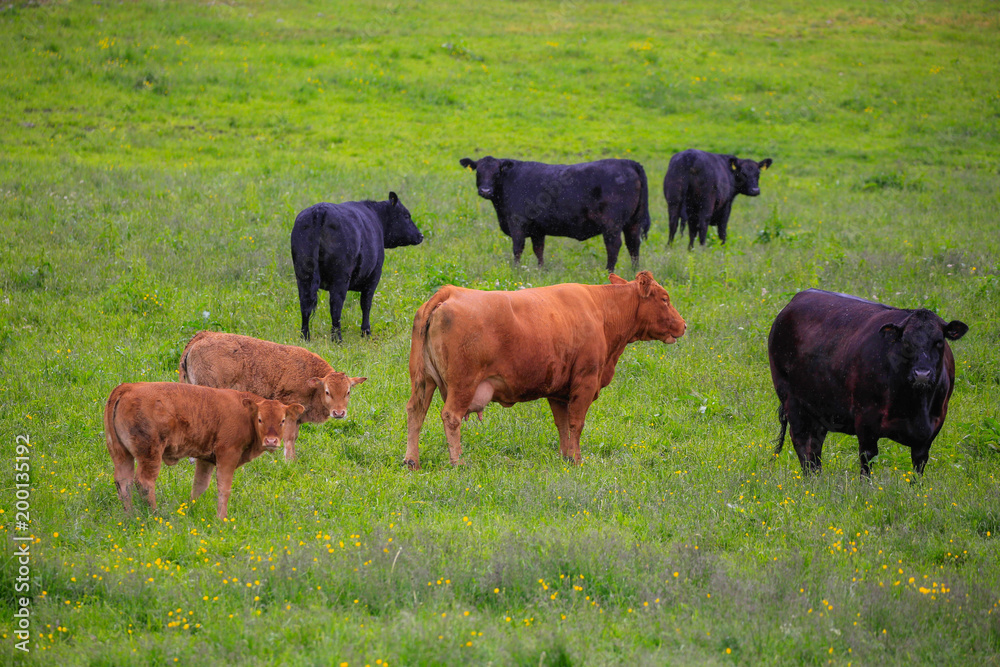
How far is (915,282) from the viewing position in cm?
1312

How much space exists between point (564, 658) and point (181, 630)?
2.14 meters

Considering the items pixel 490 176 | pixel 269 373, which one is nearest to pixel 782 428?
pixel 269 373

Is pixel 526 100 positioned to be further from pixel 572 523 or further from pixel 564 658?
pixel 564 658

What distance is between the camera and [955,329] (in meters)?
6.97

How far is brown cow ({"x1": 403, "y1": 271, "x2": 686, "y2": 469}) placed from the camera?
7496 mm

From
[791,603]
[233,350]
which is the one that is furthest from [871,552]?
[233,350]

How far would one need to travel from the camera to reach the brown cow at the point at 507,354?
7496 millimetres

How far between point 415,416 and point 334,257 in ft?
13.2

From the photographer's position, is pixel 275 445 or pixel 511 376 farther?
pixel 511 376

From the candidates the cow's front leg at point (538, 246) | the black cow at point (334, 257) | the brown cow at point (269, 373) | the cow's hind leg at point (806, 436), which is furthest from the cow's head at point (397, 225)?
the cow's hind leg at point (806, 436)

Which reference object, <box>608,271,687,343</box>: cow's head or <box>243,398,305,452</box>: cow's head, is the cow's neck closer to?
<box>608,271,687,343</box>: cow's head

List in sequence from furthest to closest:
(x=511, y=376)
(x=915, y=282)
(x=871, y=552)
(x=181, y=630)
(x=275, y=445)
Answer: (x=915, y=282) < (x=511, y=376) < (x=275, y=445) < (x=871, y=552) < (x=181, y=630)

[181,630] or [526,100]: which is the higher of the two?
[526,100]

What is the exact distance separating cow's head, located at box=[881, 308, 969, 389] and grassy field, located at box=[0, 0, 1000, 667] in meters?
0.95
